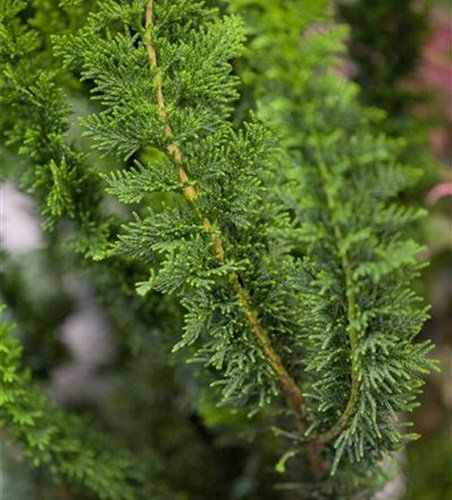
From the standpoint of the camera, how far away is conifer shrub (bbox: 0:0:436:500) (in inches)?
10.4

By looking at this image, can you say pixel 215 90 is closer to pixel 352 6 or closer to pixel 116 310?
pixel 116 310

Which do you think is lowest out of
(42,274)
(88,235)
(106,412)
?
(106,412)

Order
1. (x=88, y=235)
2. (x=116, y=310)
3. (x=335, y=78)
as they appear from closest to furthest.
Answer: (x=335, y=78) < (x=88, y=235) < (x=116, y=310)

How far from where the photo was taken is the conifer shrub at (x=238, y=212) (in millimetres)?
264

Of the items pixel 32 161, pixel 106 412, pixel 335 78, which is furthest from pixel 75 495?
pixel 335 78

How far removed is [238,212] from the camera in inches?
13.0

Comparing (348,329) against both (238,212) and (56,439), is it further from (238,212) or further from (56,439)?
(56,439)

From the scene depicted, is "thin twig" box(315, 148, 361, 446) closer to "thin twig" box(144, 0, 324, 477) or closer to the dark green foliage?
"thin twig" box(144, 0, 324, 477)

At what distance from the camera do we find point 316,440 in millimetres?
398

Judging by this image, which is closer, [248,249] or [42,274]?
[248,249]

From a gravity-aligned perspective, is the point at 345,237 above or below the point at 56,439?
above

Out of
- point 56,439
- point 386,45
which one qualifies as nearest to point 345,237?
point 56,439

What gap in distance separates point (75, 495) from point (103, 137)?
0.33m

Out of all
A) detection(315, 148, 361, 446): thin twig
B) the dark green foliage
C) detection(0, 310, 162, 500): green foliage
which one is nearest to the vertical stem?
detection(315, 148, 361, 446): thin twig
